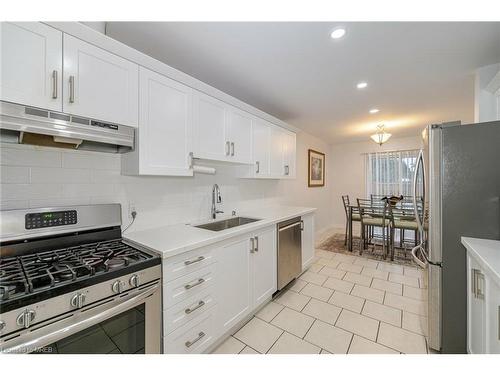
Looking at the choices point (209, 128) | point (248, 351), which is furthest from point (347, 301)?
point (209, 128)

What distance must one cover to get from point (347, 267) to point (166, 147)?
3.04 meters

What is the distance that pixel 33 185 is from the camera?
124 centimetres

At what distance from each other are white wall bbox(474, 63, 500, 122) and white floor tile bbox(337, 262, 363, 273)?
7.31ft

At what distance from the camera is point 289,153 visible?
→ 3.20m

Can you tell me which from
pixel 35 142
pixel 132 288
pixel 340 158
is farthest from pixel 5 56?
pixel 340 158

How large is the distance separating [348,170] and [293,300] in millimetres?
4419

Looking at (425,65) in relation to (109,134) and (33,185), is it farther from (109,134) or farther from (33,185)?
(33,185)

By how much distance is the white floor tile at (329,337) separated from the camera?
1631 millimetres

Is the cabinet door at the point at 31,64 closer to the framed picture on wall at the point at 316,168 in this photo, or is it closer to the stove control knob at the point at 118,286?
the stove control knob at the point at 118,286

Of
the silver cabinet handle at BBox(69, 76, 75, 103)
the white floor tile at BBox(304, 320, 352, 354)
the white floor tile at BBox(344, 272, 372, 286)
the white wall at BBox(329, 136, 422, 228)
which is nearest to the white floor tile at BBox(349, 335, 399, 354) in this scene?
the white floor tile at BBox(304, 320, 352, 354)

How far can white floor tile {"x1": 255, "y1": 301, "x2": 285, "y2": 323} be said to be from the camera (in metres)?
2.00

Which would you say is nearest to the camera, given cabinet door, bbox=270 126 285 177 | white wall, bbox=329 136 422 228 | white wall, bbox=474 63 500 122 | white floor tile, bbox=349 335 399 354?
white floor tile, bbox=349 335 399 354

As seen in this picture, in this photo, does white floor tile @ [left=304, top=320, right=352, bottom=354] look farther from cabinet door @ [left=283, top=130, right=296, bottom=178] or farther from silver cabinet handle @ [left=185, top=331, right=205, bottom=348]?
cabinet door @ [left=283, top=130, right=296, bottom=178]

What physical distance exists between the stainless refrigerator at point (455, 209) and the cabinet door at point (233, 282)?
4.79ft
